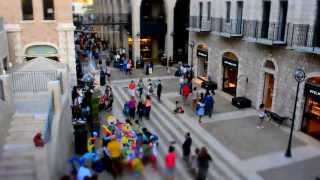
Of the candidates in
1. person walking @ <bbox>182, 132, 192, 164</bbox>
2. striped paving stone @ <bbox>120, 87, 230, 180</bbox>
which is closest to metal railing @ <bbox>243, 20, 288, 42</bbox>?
striped paving stone @ <bbox>120, 87, 230, 180</bbox>

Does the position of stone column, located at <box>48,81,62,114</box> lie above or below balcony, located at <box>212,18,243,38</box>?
below

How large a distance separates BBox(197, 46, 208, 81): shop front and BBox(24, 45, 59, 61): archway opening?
439 inches

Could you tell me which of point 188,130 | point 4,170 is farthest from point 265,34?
point 4,170

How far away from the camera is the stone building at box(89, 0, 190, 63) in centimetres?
3369

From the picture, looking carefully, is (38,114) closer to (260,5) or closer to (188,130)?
(188,130)

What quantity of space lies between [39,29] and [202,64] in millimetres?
12679

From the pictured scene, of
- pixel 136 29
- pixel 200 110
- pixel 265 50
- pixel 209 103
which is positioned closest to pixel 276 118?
pixel 209 103

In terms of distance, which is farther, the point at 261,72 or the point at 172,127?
the point at 261,72

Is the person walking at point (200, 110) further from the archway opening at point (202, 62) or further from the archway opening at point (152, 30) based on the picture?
the archway opening at point (152, 30)

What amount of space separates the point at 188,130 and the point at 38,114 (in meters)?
7.19

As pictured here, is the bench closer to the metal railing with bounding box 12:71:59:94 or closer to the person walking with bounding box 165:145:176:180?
the person walking with bounding box 165:145:176:180

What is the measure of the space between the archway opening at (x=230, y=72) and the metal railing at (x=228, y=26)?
159 centimetres

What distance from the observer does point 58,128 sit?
1223 cm

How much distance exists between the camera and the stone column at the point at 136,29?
3288 cm
